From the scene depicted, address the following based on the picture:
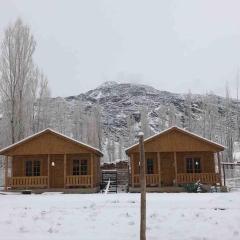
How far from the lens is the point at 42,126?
43.0 meters

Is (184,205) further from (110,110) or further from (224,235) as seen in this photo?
(110,110)

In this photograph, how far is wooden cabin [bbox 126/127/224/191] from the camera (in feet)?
80.8

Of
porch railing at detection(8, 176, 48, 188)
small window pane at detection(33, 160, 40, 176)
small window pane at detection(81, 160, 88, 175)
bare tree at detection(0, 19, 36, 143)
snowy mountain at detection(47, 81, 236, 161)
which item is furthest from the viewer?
snowy mountain at detection(47, 81, 236, 161)

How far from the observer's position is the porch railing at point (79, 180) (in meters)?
24.8

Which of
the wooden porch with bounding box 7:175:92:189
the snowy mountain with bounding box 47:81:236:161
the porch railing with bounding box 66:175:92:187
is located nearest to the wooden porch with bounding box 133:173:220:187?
the porch railing with bounding box 66:175:92:187

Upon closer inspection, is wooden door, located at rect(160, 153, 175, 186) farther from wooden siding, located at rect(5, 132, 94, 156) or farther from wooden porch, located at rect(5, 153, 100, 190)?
wooden siding, located at rect(5, 132, 94, 156)

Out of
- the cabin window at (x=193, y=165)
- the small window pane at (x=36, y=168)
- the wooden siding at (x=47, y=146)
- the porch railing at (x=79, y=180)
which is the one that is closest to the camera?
the wooden siding at (x=47, y=146)

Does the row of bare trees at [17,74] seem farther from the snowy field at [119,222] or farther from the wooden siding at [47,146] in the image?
the snowy field at [119,222]

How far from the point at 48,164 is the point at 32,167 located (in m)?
1.39

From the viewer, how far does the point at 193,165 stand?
2581cm

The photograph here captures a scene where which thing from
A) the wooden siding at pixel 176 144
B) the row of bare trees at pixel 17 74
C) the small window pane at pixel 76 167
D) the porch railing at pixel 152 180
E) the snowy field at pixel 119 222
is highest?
the row of bare trees at pixel 17 74

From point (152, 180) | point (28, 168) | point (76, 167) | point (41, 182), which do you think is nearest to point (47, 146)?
point (28, 168)

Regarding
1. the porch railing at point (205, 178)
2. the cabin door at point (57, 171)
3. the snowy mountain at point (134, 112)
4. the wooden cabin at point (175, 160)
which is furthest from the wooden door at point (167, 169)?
the snowy mountain at point (134, 112)

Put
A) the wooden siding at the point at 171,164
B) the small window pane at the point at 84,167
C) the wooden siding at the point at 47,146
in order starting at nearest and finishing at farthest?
the wooden siding at the point at 47,146 < the wooden siding at the point at 171,164 < the small window pane at the point at 84,167
